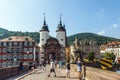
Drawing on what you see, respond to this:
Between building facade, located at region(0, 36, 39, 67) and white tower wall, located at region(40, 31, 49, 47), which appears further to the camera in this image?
white tower wall, located at region(40, 31, 49, 47)

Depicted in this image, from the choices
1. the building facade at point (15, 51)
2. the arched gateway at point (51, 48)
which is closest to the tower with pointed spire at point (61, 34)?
the arched gateway at point (51, 48)

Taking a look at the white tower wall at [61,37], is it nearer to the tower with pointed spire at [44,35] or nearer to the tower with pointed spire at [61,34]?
the tower with pointed spire at [61,34]

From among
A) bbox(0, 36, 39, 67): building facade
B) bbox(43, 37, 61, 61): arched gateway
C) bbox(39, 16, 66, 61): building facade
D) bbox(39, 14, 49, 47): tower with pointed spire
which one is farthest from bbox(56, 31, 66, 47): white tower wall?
bbox(0, 36, 39, 67): building facade

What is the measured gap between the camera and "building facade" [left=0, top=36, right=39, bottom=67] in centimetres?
10456

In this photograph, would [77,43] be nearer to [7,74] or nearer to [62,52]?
[62,52]

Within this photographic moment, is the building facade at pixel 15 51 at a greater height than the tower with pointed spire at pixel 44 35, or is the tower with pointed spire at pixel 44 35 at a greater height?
the tower with pointed spire at pixel 44 35

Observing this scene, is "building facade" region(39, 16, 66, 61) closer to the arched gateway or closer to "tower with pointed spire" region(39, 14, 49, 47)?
the arched gateway

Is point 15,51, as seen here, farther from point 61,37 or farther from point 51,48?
point 61,37

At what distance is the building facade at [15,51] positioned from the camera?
105 m

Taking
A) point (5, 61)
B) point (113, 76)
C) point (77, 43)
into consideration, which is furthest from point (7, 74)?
point (77, 43)

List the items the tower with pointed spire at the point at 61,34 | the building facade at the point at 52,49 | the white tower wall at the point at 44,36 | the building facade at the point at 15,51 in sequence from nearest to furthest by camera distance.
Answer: the building facade at the point at 15,51
the building facade at the point at 52,49
the tower with pointed spire at the point at 61,34
the white tower wall at the point at 44,36

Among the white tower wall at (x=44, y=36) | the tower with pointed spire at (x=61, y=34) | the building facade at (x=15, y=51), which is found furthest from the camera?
the white tower wall at (x=44, y=36)

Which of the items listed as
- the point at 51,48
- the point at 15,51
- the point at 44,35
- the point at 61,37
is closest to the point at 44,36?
the point at 44,35

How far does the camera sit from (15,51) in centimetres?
10438
